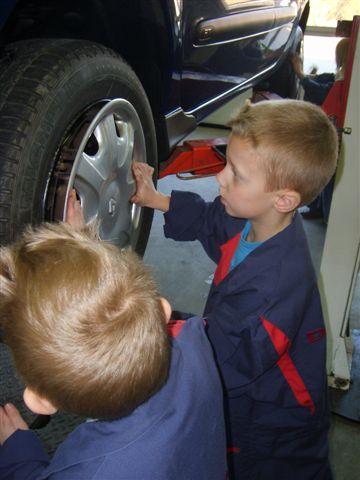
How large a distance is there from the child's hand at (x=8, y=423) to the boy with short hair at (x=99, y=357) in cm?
27

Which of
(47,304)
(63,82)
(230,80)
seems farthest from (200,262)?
(47,304)

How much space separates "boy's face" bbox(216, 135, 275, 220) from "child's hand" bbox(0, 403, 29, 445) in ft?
2.20

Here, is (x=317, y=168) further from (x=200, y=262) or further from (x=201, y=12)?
(x=200, y=262)

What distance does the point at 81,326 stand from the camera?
59 centimetres

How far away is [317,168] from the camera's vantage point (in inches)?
43.8

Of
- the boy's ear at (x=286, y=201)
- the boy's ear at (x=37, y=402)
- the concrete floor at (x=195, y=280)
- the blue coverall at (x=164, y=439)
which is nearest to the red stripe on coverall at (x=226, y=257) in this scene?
the boy's ear at (x=286, y=201)

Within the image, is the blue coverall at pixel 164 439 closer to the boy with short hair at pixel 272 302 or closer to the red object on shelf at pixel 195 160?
the boy with short hair at pixel 272 302

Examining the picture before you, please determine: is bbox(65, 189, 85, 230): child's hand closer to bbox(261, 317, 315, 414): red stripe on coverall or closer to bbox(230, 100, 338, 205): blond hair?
bbox(230, 100, 338, 205): blond hair

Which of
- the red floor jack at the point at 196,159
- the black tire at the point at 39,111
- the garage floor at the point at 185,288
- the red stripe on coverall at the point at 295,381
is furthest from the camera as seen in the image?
the red floor jack at the point at 196,159

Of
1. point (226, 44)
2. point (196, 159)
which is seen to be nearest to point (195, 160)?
point (196, 159)

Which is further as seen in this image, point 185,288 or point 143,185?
point 185,288

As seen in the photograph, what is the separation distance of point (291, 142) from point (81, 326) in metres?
0.70

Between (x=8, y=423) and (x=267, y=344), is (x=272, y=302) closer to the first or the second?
(x=267, y=344)

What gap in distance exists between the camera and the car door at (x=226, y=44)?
5.48ft
